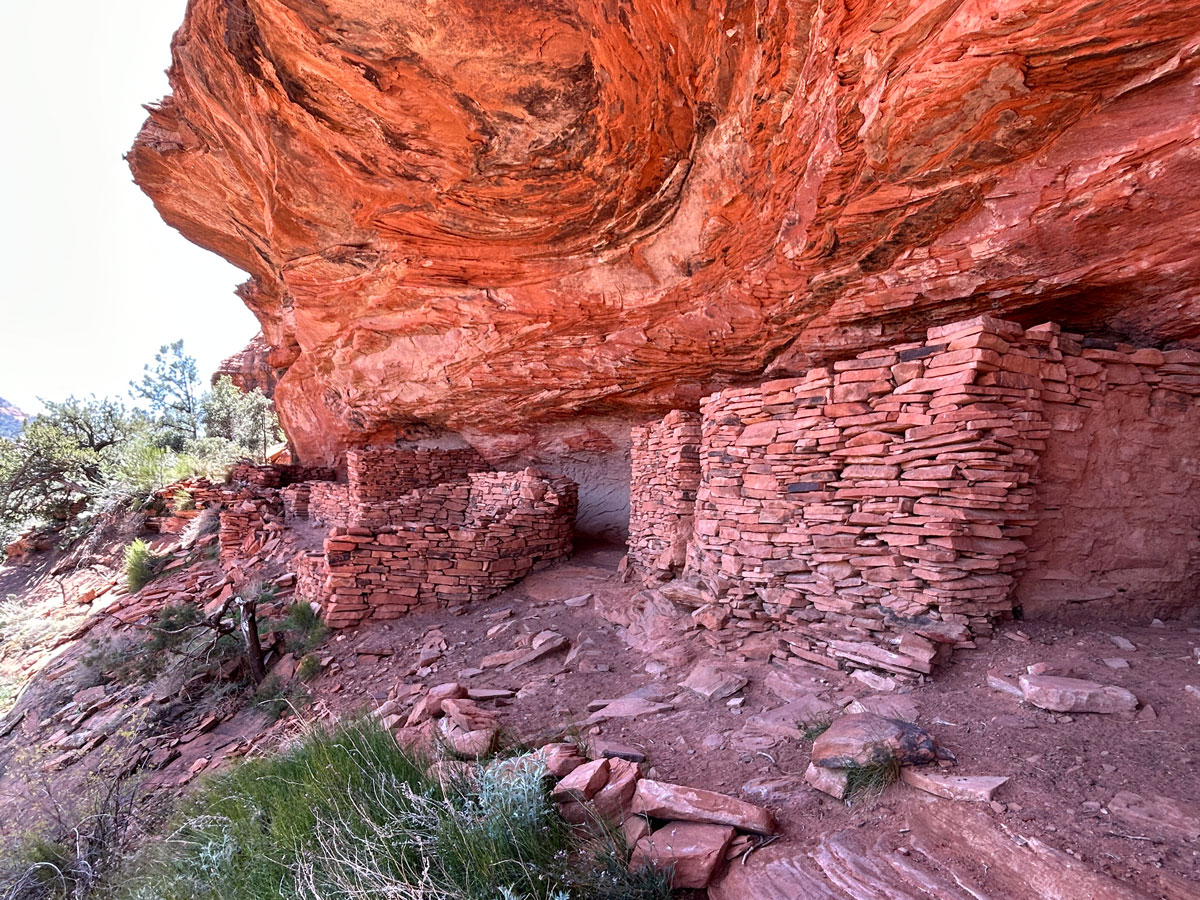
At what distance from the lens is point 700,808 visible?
1898 millimetres

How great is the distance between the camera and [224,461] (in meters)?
15.4

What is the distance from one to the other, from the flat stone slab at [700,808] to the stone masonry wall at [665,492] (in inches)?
101

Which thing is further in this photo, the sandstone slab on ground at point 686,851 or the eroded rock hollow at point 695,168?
the eroded rock hollow at point 695,168

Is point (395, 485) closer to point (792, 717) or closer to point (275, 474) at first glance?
point (275, 474)

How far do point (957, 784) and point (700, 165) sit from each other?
3898 mm

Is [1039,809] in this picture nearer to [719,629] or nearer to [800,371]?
[719,629]

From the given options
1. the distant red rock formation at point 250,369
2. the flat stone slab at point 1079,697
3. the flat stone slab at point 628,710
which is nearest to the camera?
the flat stone slab at point 1079,697

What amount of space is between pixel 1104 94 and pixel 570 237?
11.8 ft

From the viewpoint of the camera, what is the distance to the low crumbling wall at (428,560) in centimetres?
505

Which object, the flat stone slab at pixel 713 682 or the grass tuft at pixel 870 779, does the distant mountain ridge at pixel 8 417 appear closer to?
the flat stone slab at pixel 713 682

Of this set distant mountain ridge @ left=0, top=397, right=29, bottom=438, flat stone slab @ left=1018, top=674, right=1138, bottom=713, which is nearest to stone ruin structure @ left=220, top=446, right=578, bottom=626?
flat stone slab @ left=1018, top=674, right=1138, bottom=713

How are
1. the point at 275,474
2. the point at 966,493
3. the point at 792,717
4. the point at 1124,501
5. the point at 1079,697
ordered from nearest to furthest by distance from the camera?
the point at 1079,697, the point at 792,717, the point at 966,493, the point at 1124,501, the point at 275,474

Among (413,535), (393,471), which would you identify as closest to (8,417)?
(393,471)

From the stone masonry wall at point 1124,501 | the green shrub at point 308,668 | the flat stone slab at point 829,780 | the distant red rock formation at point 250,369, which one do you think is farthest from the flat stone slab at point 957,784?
the distant red rock formation at point 250,369
